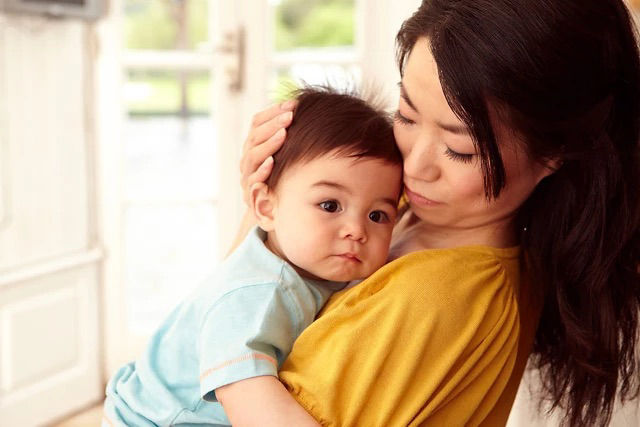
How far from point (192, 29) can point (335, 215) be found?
2.49 meters

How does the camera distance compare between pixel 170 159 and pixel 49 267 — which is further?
pixel 170 159

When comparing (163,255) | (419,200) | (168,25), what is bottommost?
(163,255)

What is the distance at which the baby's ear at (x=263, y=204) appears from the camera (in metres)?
1.23

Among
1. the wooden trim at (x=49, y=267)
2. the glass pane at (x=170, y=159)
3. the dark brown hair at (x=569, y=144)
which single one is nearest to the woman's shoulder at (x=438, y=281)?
the dark brown hair at (x=569, y=144)

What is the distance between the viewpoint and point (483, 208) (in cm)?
115

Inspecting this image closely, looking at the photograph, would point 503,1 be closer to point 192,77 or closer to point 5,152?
point 5,152

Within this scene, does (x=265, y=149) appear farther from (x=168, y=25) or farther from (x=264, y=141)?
(x=168, y=25)

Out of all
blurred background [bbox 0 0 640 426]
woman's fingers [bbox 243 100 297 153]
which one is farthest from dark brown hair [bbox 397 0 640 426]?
blurred background [bbox 0 0 640 426]

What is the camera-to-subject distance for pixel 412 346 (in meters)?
1.03

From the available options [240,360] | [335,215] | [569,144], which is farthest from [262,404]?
[569,144]

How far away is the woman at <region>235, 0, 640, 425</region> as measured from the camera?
3.35 ft

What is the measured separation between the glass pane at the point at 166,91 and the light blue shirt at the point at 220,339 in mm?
2266

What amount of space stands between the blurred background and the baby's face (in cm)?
192

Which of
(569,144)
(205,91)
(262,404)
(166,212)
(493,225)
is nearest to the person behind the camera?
(262,404)
